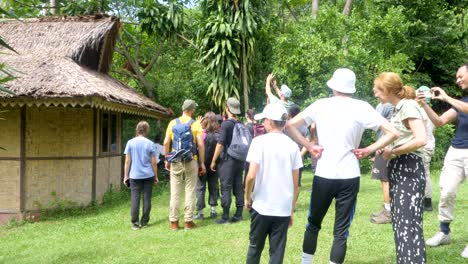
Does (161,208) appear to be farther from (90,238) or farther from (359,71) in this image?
(359,71)

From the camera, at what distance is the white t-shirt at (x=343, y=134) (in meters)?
3.77

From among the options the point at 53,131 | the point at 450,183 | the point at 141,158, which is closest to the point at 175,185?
the point at 141,158

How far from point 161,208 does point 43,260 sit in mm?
3430

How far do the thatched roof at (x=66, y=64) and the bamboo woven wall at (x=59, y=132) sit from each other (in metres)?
0.91

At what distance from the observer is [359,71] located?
49.9ft

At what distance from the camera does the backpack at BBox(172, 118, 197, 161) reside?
6.80m

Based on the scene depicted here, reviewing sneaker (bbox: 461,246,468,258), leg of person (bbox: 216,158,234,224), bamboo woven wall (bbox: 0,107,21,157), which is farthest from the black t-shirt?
bamboo woven wall (bbox: 0,107,21,157)

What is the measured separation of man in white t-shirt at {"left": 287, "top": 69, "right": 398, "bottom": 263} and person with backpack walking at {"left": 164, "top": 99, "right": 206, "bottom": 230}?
3198 mm

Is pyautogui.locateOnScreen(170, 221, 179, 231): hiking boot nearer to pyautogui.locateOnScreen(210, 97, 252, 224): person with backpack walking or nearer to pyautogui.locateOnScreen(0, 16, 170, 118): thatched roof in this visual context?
pyautogui.locateOnScreen(210, 97, 252, 224): person with backpack walking

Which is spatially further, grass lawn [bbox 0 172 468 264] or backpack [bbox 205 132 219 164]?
backpack [bbox 205 132 219 164]

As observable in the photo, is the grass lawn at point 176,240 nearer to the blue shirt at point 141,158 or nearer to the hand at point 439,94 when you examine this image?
the blue shirt at point 141,158

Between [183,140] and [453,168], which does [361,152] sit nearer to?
[453,168]

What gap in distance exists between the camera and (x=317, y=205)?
3914mm

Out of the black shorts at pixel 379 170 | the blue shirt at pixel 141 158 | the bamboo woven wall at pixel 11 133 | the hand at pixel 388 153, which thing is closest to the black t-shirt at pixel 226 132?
the blue shirt at pixel 141 158
